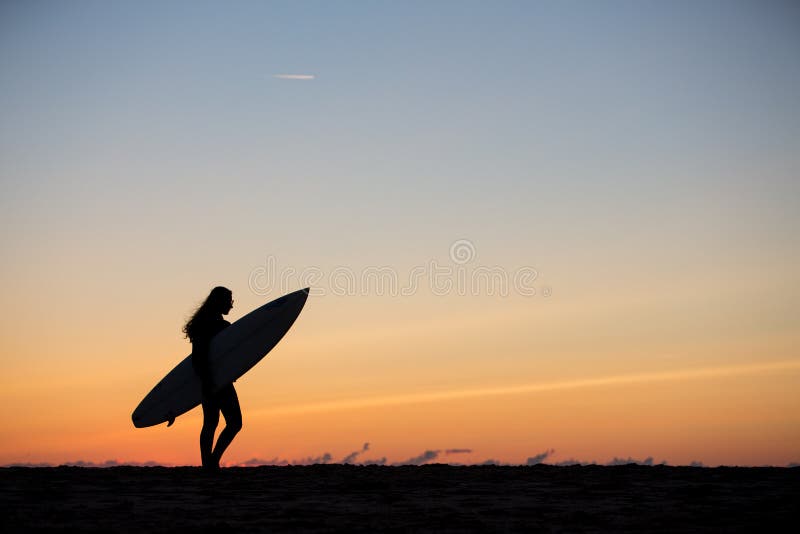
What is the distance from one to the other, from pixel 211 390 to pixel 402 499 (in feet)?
9.67

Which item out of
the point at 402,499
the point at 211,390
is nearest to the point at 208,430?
the point at 211,390

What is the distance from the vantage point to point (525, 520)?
6.25m

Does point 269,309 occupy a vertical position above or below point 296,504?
above

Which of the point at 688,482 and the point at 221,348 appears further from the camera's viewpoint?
the point at 221,348

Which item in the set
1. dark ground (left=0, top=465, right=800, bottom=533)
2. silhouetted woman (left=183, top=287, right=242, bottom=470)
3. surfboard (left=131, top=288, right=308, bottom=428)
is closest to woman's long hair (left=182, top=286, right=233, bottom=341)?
silhouetted woman (left=183, top=287, right=242, bottom=470)

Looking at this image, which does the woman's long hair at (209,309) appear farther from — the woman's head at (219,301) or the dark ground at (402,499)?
the dark ground at (402,499)

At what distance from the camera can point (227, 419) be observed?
30.9 ft

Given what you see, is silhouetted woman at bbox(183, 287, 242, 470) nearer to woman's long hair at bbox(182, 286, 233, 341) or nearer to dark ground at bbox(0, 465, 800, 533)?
woman's long hair at bbox(182, 286, 233, 341)

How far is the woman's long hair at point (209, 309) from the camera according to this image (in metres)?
9.44

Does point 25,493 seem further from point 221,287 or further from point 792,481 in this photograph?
point 792,481

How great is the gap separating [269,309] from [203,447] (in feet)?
9.32

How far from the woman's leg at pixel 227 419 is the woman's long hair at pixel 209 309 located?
0.72 metres

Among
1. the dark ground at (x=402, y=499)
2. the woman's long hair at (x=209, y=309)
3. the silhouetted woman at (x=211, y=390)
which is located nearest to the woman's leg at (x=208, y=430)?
the silhouetted woman at (x=211, y=390)

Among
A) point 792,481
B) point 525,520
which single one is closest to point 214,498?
point 525,520
